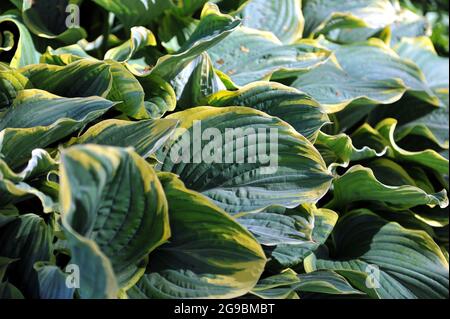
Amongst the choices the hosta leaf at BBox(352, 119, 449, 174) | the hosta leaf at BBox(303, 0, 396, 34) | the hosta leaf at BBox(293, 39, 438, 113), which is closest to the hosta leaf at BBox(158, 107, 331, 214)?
the hosta leaf at BBox(293, 39, 438, 113)

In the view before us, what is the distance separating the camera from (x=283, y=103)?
1192 mm

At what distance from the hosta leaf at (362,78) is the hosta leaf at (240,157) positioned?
1.08 feet

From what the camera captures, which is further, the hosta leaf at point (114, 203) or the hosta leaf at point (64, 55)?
the hosta leaf at point (64, 55)

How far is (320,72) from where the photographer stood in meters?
1.47

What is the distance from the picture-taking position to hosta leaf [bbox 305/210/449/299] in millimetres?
1287

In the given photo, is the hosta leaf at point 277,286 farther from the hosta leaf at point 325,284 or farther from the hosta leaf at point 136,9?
the hosta leaf at point 136,9

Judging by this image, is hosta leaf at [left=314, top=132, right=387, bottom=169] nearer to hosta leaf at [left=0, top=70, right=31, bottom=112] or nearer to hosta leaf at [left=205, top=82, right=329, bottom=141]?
hosta leaf at [left=205, top=82, right=329, bottom=141]

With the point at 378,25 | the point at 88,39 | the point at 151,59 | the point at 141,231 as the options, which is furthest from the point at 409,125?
the point at 141,231

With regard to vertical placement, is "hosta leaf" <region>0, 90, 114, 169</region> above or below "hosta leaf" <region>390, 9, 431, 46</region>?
above

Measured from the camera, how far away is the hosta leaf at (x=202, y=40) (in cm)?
111

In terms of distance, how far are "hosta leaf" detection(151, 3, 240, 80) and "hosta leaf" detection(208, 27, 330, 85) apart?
0.59ft

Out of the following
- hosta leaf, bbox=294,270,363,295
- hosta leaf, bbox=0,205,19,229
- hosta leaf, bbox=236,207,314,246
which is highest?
hosta leaf, bbox=0,205,19,229

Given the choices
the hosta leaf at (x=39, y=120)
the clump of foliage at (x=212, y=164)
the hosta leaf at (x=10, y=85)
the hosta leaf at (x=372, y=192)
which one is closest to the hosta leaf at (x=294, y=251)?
the clump of foliage at (x=212, y=164)

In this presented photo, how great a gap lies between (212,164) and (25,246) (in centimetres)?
33
